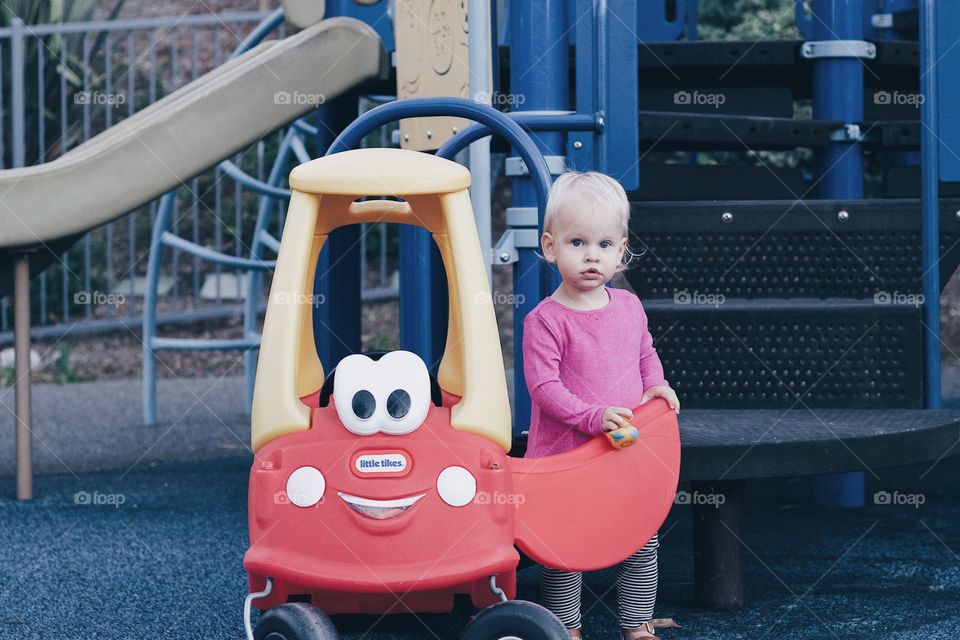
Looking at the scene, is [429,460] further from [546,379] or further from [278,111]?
[278,111]

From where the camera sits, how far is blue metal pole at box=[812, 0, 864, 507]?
3.59 meters

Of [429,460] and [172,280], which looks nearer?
[429,460]

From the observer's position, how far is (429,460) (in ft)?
6.41

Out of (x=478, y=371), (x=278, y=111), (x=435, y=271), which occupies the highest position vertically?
(x=278, y=111)

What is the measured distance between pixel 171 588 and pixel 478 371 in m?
1.11

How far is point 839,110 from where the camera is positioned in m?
3.62

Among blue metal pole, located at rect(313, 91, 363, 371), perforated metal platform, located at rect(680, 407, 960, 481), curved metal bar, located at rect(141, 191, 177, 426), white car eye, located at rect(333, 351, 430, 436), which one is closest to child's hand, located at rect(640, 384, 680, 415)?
perforated metal platform, located at rect(680, 407, 960, 481)

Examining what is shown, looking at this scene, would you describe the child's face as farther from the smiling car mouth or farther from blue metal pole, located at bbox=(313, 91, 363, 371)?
blue metal pole, located at bbox=(313, 91, 363, 371)

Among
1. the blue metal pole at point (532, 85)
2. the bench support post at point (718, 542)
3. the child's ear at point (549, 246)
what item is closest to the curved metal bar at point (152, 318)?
the blue metal pole at point (532, 85)

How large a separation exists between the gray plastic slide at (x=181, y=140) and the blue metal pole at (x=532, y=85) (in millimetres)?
923

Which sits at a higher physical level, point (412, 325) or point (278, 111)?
point (278, 111)

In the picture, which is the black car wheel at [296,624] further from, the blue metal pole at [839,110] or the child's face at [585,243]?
the blue metal pole at [839,110]

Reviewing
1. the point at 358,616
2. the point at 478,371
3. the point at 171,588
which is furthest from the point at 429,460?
the point at 171,588

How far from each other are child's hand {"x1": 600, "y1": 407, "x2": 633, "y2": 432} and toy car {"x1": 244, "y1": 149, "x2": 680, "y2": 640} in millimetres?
26
